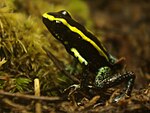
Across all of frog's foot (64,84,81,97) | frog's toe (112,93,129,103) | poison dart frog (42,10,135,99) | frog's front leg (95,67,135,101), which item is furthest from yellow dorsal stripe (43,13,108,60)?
frog's toe (112,93,129,103)

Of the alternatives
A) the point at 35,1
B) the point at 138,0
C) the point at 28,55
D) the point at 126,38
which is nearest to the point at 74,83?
the point at 28,55

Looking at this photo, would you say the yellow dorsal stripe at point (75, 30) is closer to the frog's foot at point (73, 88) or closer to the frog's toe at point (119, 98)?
the frog's foot at point (73, 88)

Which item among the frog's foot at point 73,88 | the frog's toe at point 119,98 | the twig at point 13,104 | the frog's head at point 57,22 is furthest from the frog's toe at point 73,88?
the frog's head at point 57,22

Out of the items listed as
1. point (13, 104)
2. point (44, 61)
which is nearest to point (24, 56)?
point (44, 61)

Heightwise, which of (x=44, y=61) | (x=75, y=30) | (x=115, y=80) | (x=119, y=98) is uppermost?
(x=75, y=30)

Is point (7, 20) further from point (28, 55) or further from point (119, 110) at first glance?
point (119, 110)

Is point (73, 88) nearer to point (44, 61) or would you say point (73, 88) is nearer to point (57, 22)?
point (44, 61)

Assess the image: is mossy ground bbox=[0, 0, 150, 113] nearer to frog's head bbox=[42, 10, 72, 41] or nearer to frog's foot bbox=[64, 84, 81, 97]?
frog's foot bbox=[64, 84, 81, 97]

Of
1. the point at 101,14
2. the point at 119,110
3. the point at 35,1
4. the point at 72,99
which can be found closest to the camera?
the point at 119,110
